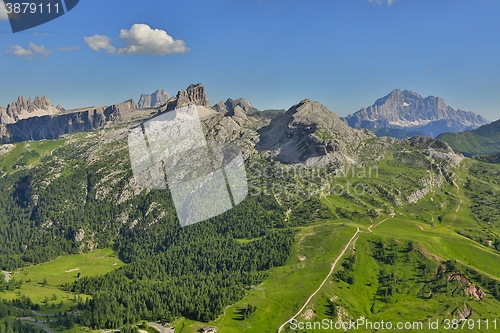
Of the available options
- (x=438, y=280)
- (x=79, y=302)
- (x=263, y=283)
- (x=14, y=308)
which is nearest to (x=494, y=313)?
(x=438, y=280)

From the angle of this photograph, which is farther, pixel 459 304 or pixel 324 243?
pixel 324 243

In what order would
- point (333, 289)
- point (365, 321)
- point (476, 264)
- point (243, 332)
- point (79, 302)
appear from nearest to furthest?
point (243, 332)
point (365, 321)
point (333, 289)
point (79, 302)
point (476, 264)

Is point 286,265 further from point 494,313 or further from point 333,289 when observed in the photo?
point 494,313

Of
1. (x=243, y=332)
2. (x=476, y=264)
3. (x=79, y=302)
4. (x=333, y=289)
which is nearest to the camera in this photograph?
(x=243, y=332)

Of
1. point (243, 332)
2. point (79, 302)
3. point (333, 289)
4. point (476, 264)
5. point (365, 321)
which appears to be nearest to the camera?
point (243, 332)

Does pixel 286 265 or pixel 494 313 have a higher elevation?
pixel 286 265

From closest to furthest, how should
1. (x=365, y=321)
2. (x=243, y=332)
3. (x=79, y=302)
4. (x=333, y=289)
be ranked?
(x=243, y=332)
(x=365, y=321)
(x=333, y=289)
(x=79, y=302)

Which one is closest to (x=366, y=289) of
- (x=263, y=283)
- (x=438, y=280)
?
(x=438, y=280)

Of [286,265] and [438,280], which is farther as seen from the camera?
[286,265]

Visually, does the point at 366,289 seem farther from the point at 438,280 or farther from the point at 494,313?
the point at 494,313
